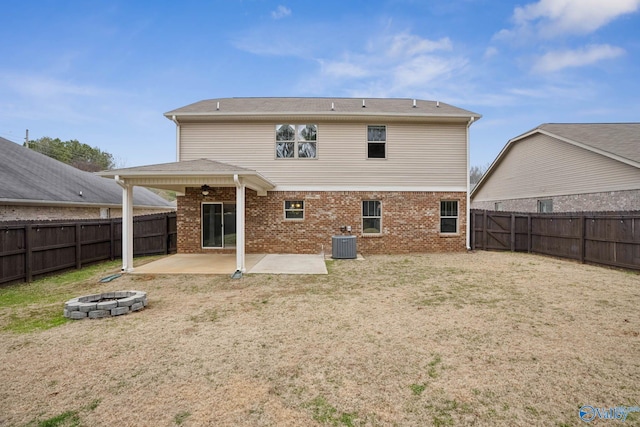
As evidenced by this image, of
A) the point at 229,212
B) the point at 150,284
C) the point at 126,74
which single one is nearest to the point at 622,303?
the point at 150,284

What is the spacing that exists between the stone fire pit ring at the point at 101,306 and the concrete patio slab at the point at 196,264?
3.20 m

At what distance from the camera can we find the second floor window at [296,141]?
12.3 metres

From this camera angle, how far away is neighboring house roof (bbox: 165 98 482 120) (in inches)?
463

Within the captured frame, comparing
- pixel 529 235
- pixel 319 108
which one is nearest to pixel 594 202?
pixel 529 235

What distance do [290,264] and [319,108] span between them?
6757 mm

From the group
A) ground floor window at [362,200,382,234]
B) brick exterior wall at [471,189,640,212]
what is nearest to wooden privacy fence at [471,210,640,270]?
brick exterior wall at [471,189,640,212]

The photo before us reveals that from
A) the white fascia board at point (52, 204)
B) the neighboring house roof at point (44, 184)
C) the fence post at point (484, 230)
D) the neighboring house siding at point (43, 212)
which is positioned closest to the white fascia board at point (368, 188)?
the fence post at point (484, 230)

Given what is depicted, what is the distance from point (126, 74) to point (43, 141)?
3009 cm

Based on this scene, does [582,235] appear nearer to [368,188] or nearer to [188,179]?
[368,188]

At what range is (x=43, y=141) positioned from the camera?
38.3 metres

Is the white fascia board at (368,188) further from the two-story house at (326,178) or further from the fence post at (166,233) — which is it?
the fence post at (166,233)

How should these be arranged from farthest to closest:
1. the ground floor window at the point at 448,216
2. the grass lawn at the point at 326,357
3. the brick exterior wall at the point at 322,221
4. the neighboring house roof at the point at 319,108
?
the ground floor window at the point at 448,216, the brick exterior wall at the point at 322,221, the neighboring house roof at the point at 319,108, the grass lawn at the point at 326,357

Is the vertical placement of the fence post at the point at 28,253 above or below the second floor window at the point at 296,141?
below

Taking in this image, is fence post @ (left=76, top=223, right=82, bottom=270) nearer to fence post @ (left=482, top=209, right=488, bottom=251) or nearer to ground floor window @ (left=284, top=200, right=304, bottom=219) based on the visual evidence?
ground floor window @ (left=284, top=200, right=304, bottom=219)
